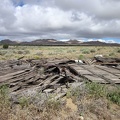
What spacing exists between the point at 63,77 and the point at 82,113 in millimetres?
5629

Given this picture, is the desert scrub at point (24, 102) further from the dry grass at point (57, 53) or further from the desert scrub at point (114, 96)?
the dry grass at point (57, 53)

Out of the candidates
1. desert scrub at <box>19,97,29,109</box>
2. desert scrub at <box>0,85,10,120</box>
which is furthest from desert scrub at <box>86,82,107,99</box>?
desert scrub at <box>0,85,10,120</box>

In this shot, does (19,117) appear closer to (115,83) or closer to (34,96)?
(34,96)

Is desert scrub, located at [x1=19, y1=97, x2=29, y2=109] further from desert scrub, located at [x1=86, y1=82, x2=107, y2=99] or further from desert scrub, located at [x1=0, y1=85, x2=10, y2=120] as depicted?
desert scrub, located at [x1=86, y1=82, x2=107, y2=99]

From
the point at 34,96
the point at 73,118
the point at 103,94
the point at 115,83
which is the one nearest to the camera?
the point at 73,118

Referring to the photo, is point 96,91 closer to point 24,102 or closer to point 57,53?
point 24,102

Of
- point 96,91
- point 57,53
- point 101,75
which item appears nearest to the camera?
point 96,91

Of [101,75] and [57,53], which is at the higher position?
[101,75]

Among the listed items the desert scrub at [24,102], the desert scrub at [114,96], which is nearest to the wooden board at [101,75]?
the desert scrub at [114,96]

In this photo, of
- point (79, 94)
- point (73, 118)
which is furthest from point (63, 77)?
point (73, 118)

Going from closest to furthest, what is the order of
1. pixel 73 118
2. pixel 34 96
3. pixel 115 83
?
pixel 73 118 < pixel 34 96 < pixel 115 83

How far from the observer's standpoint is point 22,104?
22.5 feet

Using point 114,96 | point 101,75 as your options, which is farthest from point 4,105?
point 101,75

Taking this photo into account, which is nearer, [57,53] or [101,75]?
[101,75]
